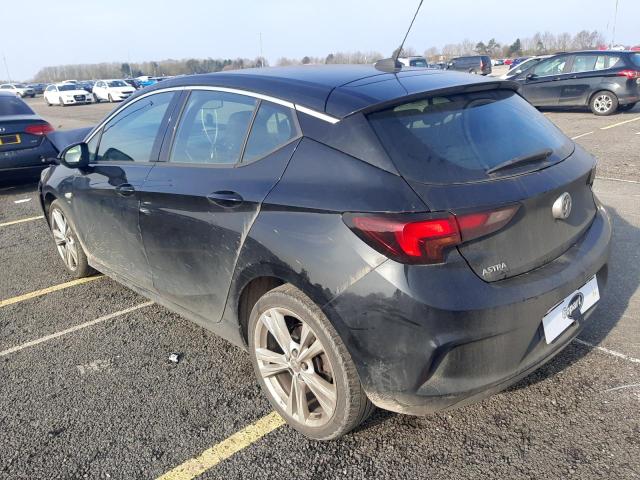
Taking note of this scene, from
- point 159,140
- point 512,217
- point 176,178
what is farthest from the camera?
point 159,140

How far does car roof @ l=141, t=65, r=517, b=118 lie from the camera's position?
2.50 m

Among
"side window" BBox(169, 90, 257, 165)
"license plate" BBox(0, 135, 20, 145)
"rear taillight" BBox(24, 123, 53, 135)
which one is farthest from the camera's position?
"rear taillight" BBox(24, 123, 53, 135)

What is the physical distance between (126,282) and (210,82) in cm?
163

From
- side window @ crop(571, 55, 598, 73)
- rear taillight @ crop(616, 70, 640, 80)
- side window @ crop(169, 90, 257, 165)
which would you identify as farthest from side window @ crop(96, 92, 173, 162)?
side window @ crop(571, 55, 598, 73)

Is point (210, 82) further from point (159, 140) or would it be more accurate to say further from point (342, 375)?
point (342, 375)

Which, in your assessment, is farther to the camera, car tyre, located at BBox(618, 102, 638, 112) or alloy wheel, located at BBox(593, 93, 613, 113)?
car tyre, located at BBox(618, 102, 638, 112)

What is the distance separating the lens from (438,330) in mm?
2096

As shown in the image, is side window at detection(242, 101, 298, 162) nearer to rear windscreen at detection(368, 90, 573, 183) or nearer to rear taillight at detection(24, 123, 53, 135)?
rear windscreen at detection(368, 90, 573, 183)

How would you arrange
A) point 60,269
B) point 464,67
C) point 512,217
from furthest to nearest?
point 464,67
point 60,269
point 512,217

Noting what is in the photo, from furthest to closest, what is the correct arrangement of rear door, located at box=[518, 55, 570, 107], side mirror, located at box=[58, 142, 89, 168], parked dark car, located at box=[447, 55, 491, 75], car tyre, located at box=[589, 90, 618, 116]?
parked dark car, located at box=[447, 55, 491, 75]
rear door, located at box=[518, 55, 570, 107]
car tyre, located at box=[589, 90, 618, 116]
side mirror, located at box=[58, 142, 89, 168]

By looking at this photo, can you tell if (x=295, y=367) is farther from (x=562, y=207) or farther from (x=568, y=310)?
(x=562, y=207)

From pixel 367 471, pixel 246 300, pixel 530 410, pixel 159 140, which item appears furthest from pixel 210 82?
pixel 530 410

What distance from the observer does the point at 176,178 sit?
312 centimetres

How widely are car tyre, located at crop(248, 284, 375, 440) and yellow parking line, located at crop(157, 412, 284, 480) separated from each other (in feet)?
0.30
